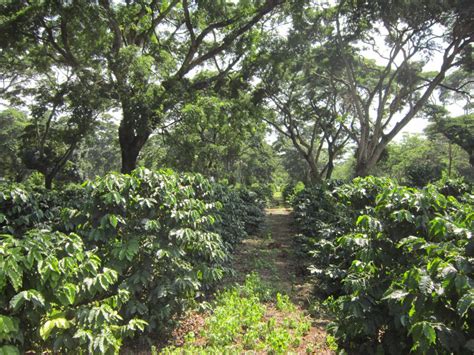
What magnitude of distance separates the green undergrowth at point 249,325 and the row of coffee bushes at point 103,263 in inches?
16.9

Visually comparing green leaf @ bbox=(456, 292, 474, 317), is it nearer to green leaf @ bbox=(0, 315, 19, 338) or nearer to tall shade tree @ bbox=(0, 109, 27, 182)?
green leaf @ bbox=(0, 315, 19, 338)

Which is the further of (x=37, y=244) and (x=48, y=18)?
(x=48, y=18)

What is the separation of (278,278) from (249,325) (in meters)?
2.37

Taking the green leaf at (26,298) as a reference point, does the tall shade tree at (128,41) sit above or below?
above

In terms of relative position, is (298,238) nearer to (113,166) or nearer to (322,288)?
(322,288)

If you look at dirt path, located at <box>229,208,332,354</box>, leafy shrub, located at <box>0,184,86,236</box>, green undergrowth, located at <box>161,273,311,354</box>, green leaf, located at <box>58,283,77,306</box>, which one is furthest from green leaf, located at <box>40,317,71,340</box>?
dirt path, located at <box>229,208,332,354</box>

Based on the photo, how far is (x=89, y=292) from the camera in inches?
105

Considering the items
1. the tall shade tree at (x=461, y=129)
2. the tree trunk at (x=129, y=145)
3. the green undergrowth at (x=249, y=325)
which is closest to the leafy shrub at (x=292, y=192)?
the tree trunk at (x=129, y=145)

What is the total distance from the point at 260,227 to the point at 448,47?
31.0 ft

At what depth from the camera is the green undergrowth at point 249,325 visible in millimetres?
3666

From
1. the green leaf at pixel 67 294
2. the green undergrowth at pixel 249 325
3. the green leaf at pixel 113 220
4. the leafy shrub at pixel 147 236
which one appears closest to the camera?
the green leaf at pixel 67 294

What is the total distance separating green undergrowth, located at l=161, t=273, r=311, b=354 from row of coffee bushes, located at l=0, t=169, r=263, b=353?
430 mm

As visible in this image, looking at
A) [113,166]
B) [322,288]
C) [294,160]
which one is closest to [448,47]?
[322,288]

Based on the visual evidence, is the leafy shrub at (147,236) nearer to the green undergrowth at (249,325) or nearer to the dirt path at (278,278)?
the green undergrowth at (249,325)
